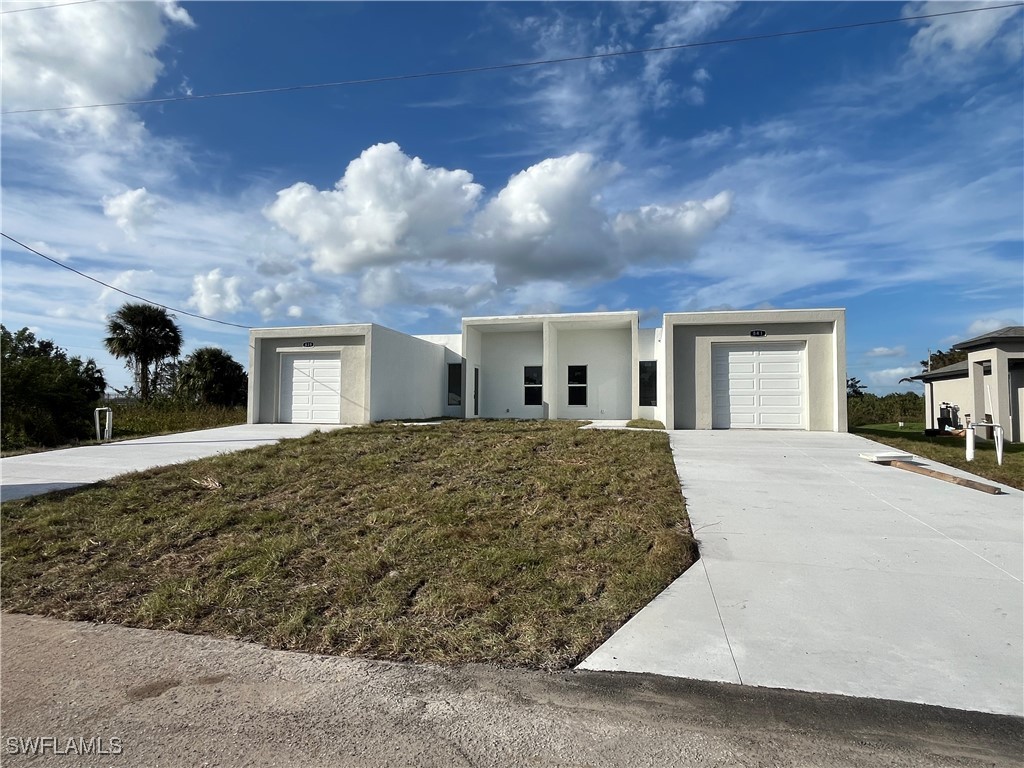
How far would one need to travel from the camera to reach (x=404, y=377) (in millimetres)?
18766

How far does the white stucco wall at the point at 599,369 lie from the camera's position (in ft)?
68.2

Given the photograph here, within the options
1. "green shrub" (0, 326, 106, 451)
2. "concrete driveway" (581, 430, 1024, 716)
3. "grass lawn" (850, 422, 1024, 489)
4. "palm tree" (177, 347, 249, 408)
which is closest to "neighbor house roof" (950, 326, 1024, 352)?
"grass lawn" (850, 422, 1024, 489)

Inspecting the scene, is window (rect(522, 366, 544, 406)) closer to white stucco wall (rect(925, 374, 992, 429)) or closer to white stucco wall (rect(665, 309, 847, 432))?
white stucco wall (rect(665, 309, 847, 432))

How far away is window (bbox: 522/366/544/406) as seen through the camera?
21438mm

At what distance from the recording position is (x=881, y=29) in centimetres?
858

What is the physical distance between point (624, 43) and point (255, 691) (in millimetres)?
10242

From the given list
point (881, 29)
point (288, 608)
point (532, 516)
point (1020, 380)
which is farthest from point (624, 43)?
point (1020, 380)

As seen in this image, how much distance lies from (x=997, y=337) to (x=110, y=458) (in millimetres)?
23053

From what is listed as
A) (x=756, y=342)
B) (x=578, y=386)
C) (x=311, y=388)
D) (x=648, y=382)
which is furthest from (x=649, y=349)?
(x=311, y=388)

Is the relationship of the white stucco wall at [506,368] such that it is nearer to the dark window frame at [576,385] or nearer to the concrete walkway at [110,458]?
the dark window frame at [576,385]

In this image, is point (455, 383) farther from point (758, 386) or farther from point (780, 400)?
point (780, 400)

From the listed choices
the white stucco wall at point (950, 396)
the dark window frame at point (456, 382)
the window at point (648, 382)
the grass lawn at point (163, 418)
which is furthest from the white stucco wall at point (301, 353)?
the white stucco wall at point (950, 396)

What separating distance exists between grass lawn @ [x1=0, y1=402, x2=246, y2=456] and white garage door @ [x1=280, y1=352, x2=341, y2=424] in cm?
210

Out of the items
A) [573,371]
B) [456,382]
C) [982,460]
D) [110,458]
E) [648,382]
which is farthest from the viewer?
[456,382]
